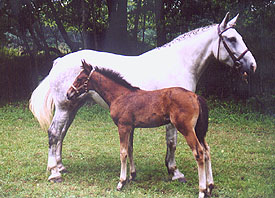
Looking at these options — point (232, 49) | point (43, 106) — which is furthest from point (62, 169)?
point (232, 49)

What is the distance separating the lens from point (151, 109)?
4559mm

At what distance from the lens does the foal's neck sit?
4844 mm

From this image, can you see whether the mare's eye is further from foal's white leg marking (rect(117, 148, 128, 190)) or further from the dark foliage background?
the dark foliage background

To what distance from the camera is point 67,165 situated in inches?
249

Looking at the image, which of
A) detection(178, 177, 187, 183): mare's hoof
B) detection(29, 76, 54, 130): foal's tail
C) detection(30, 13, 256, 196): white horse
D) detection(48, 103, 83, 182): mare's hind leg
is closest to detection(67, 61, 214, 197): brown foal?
detection(30, 13, 256, 196): white horse

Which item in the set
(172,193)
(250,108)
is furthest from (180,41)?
(250,108)

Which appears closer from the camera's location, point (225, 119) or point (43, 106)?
point (43, 106)

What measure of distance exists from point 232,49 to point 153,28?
823 cm

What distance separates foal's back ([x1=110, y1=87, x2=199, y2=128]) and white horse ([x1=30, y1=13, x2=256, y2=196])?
0.50m

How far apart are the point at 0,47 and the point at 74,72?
11.3 metres

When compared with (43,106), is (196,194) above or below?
below

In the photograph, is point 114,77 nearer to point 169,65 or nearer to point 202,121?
point 169,65

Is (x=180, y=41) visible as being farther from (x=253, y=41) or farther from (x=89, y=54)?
(x=253, y=41)

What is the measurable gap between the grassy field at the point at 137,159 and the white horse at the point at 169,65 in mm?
416
